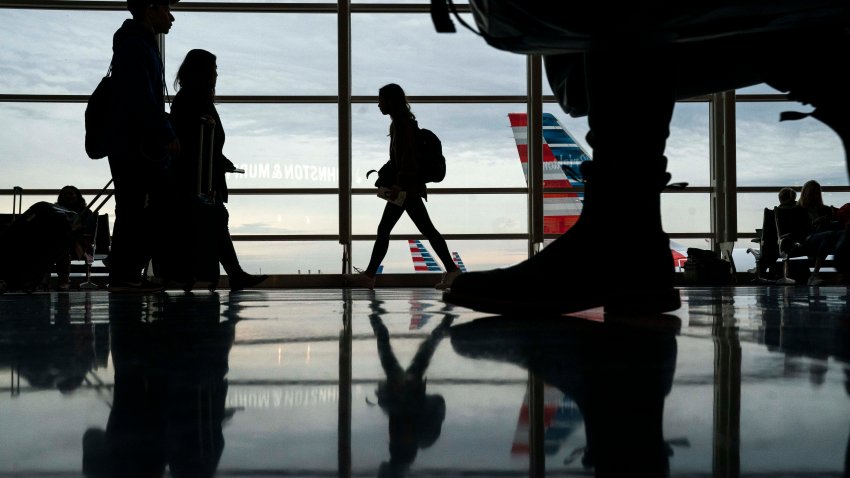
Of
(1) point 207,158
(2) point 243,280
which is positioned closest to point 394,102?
(1) point 207,158

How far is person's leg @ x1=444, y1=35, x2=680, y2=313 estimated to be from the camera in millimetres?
1108

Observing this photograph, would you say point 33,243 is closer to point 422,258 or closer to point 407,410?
point 407,410

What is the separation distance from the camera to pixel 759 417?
0.36m

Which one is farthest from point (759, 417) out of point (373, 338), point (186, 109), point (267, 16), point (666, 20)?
point (267, 16)

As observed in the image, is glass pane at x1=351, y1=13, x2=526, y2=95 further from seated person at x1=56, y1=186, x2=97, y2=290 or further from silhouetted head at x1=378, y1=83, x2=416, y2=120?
silhouetted head at x1=378, y1=83, x2=416, y2=120

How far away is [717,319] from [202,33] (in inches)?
324

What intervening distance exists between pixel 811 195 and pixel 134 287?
598cm

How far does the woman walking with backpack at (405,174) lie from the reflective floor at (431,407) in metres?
3.68

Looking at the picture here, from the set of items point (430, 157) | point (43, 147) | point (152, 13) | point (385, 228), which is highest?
point (43, 147)

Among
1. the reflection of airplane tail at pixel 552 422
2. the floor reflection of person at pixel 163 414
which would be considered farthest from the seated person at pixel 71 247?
the reflection of airplane tail at pixel 552 422

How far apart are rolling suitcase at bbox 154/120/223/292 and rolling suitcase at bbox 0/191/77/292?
0.41 metres

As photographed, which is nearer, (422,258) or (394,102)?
(394,102)

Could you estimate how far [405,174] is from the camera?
15.1 feet

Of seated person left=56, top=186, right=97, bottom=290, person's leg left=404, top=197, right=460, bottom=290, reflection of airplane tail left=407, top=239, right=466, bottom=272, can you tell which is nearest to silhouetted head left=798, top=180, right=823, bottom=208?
reflection of airplane tail left=407, top=239, right=466, bottom=272
